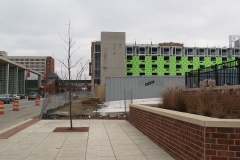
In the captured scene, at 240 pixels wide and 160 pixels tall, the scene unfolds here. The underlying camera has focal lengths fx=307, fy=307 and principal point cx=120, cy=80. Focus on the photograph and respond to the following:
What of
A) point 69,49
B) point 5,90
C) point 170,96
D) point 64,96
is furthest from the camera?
point 5,90

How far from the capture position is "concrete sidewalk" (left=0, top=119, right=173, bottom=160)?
7613 millimetres

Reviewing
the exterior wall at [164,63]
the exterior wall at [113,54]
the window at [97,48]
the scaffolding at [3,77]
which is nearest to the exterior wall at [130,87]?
the scaffolding at [3,77]

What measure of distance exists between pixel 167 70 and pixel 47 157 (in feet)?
345

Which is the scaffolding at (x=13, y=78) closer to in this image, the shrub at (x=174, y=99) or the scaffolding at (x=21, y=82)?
the scaffolding at (x=21, y=82)

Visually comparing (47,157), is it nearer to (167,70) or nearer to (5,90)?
(5,90)

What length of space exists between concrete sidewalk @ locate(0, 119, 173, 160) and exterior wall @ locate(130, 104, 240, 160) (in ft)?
1.57

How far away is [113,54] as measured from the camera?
99.7 metres

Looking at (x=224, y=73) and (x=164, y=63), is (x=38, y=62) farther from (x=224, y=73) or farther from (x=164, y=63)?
(x=224, y=73)

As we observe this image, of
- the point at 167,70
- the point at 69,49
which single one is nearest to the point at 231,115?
the point at 69,49

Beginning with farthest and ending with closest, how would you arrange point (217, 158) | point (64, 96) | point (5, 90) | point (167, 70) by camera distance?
point (167, 70) → point (5, 90) → point (64, 96) → point (217, 158)

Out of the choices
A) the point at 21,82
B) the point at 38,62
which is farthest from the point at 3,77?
the point at 38,62

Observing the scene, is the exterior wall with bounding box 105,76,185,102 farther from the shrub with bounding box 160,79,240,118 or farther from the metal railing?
the shrub with bounding box 160,79,240,118

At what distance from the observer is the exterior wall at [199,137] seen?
5.30m

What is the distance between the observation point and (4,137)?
10.8 meters
